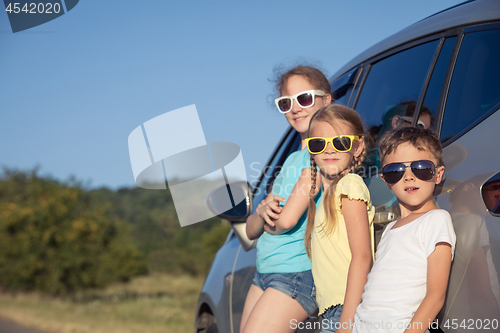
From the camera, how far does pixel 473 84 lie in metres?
1.62

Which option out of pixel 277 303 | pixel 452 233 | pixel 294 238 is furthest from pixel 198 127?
pixel 452 233

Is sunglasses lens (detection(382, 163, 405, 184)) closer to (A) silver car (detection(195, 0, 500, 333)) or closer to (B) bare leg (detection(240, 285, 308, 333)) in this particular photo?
(A) silver car (detection(195, 0, 500, 333))

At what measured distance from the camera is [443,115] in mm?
1718

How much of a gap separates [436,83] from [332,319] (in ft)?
3.34

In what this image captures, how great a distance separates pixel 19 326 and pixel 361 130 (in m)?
11.4

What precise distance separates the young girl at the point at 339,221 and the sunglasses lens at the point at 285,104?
447 mm

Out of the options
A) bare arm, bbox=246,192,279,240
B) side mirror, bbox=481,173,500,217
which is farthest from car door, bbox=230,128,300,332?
side mirror, bbox=481,173,500,217

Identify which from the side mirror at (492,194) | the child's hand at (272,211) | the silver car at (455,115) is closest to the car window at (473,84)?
the silver car at (455,115)

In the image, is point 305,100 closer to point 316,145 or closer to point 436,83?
point 316,145

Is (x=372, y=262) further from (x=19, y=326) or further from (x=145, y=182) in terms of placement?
(x=19, y=326)

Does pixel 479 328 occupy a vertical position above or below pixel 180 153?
below

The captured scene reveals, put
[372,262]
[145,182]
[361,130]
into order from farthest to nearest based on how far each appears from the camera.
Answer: [145,182] → [361,130] → [372,262]

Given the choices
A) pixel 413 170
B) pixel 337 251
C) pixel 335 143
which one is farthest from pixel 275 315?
pixel 413 170

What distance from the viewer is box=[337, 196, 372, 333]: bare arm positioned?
1.55 m
